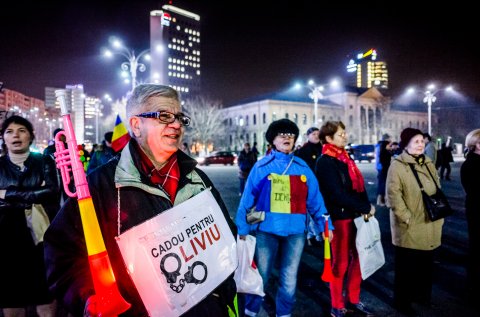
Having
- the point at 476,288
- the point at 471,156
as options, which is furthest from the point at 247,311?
the point at 471,156

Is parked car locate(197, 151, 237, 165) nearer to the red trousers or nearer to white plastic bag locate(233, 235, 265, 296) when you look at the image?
the red trousers

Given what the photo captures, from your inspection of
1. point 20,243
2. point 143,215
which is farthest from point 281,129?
point 20,243

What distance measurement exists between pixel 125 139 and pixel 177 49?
152 metres

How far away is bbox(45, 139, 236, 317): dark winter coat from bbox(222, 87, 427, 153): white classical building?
6681 cm

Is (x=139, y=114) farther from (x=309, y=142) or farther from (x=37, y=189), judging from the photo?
(x=309, y=142)

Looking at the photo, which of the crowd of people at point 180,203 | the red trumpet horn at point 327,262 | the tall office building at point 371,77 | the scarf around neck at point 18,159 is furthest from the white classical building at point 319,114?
the scarf around neck at point 18,159

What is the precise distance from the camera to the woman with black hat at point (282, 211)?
3715 millimetres

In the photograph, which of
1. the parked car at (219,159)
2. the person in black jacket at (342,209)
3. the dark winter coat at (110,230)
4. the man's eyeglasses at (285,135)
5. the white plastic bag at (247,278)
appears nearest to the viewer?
the dark winter coat at (110,230)

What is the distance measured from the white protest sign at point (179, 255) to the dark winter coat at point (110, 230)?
79mm

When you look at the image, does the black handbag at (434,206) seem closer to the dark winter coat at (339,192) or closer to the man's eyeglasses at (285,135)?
the dark winter coat at (339,192)

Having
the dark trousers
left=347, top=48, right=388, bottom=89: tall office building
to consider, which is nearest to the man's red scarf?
the dark trousers

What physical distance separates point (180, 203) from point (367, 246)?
289 cm

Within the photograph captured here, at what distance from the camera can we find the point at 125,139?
269 inches

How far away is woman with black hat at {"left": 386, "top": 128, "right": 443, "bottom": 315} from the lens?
408cm
